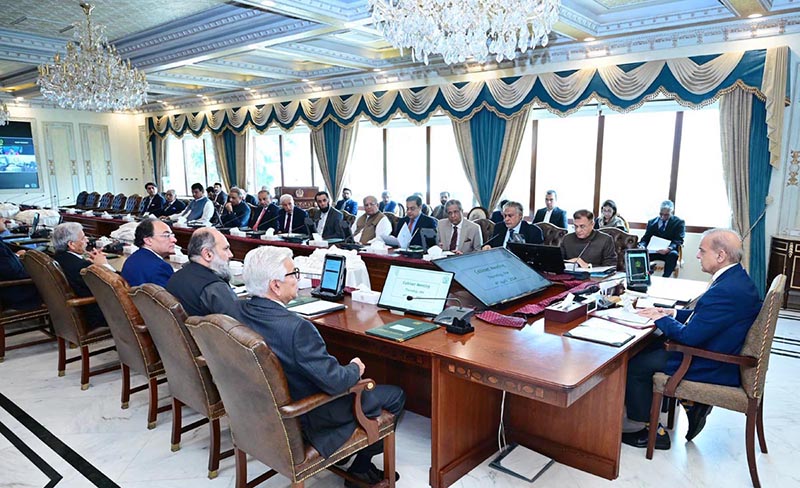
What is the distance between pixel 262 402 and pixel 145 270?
1764 millimetres

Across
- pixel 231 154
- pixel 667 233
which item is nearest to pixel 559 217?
pixel 667 233

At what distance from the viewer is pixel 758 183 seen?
5.98 meters

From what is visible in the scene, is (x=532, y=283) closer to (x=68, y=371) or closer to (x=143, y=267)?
(x=143, y=267)

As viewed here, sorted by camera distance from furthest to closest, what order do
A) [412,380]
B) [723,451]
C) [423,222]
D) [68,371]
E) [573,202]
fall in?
[573,202], [423,222], [68,371], [412,380], [723,451]

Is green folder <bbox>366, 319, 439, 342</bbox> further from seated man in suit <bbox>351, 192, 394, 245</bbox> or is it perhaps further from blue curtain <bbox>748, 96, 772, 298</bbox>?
blue curtain <bbox>748, 96, 772, 298</bbox>

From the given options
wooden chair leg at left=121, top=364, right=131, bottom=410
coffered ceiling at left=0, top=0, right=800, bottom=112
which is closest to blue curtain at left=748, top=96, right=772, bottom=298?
coffered ceiling at left=0, top=0, right=800, bottom=112

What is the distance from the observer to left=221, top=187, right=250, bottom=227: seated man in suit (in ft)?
26.8

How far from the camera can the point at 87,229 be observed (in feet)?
30.9

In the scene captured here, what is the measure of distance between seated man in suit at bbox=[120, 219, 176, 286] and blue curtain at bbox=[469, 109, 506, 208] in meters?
5.52

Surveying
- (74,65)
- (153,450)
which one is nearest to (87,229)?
(74,65)

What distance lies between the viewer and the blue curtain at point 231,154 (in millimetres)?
12133

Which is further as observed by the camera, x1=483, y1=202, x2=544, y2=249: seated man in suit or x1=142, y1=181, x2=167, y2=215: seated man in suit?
x1=142, y1=181, x2=167, y2=215: seated man in suit

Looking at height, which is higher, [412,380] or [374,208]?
[374,208]

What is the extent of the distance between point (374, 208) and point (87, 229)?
6063 millimetres
